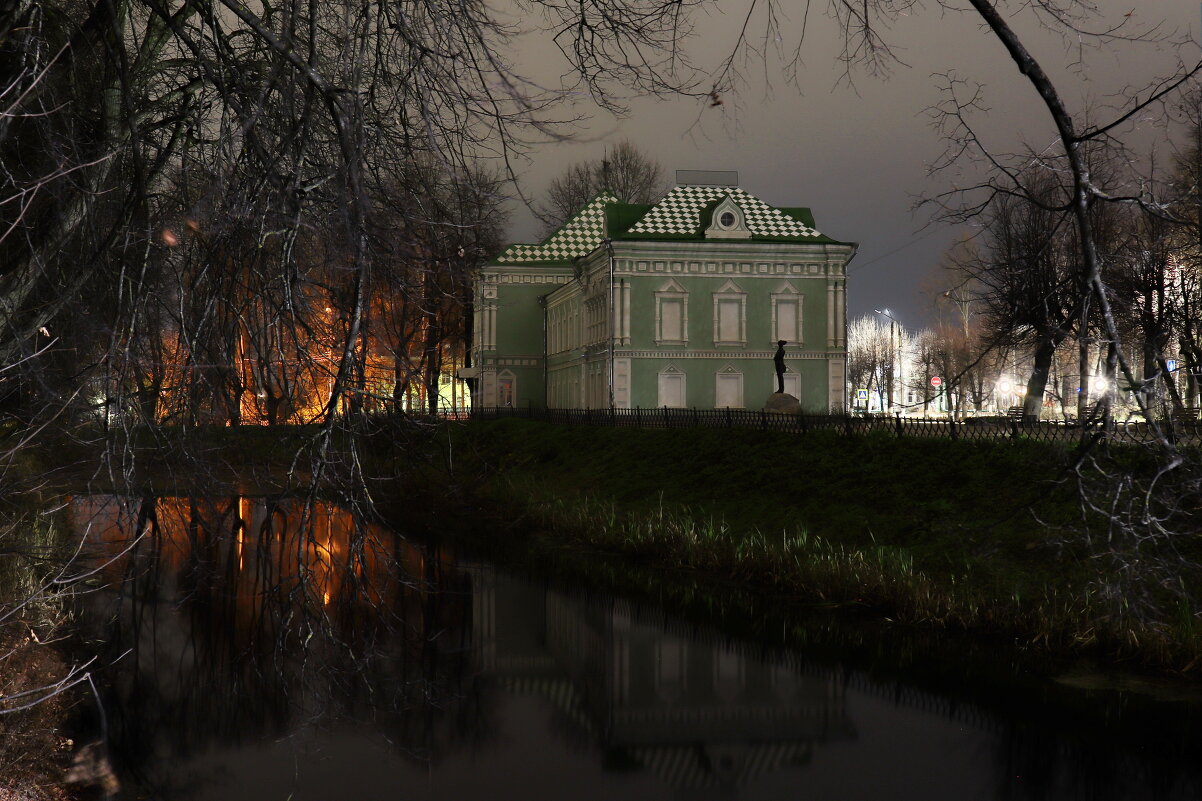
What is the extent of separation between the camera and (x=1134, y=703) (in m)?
10.2

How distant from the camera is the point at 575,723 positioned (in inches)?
450

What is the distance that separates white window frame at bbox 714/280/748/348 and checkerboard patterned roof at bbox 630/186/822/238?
7.35 feet

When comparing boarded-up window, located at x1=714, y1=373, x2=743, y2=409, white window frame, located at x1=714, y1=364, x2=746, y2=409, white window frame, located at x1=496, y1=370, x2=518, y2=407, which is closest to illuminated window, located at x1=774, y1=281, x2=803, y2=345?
white window frame, located at x1=714, y1=364, x2=746, y2=409

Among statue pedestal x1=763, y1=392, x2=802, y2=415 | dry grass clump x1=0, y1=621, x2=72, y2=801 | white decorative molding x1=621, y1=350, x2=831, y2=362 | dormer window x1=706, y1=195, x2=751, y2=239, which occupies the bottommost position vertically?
dry grass clump x1=0, y1=621, x2=72, y2=801

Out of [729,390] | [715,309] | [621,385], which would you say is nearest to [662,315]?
[715,309]

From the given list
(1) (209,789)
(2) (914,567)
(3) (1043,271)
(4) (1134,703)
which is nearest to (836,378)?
(2) (914,567)

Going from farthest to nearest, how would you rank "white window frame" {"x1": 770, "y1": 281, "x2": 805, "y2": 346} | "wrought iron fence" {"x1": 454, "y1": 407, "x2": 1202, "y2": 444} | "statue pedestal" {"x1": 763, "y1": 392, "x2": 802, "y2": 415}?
"white window frame" {"x1": 770, "y1": 281, "x2": 805, "y2": 346}, "statue pedestal" {"x1": 763, "y1": 392, "x2": 802, "y2": 415}, "wrought iron fence" {"x1": 454, "y1": 407, "x2": 1202, "y2": 444}

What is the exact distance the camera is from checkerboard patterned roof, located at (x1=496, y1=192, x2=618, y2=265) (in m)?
45.3

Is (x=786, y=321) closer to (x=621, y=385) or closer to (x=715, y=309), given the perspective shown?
(x=715, y=309)

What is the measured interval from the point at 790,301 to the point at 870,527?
2170 centimetres

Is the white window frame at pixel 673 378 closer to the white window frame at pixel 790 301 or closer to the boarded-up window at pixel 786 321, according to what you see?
the white window frame at pixel 790 301

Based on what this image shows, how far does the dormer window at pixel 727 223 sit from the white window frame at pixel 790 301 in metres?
2.18

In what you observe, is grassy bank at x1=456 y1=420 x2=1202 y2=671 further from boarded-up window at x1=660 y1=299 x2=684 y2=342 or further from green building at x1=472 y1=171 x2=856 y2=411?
boarded-up window at x1=660 y1=299 x2=684 y2=342

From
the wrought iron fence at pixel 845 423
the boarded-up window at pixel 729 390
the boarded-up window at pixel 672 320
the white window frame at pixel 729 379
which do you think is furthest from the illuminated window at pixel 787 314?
the wrought iron fence at pixel 845 423
